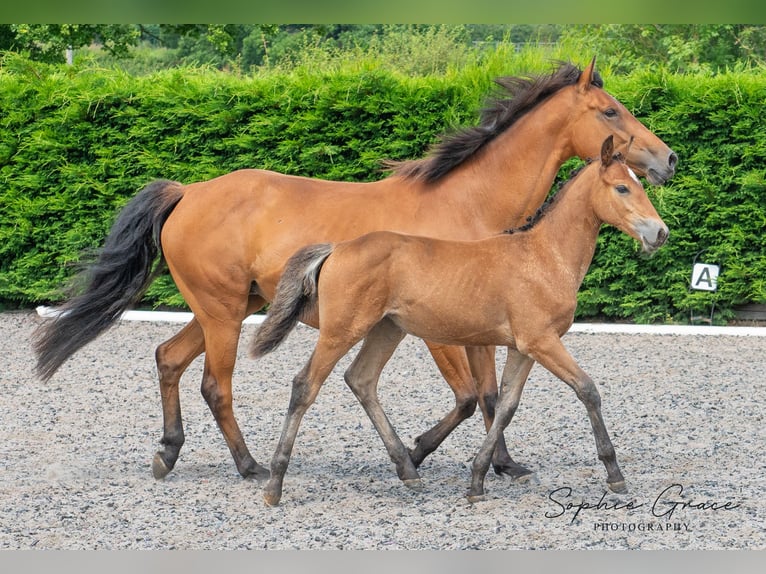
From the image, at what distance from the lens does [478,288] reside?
429cm

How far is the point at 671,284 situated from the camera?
30.5 ft

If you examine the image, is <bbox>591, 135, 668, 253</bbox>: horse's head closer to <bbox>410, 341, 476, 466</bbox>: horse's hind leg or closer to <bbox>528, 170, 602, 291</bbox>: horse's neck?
<bbox>528, 170, 602, 291</bbox>: horse's neck

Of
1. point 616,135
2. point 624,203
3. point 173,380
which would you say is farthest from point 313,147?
point 624,203

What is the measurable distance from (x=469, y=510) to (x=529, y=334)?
859 mm

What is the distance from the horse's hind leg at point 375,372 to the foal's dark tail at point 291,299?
402 millimetres

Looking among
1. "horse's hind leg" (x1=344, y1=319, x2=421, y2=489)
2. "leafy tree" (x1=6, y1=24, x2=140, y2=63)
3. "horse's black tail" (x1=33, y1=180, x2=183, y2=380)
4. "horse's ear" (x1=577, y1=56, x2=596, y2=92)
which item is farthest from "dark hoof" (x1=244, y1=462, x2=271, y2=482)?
"leafy tree" (x1=6, y1=24, x2=140, y2=63)

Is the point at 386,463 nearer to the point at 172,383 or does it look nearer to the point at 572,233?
the point at 172,383

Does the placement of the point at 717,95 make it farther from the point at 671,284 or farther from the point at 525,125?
the point at 525,125

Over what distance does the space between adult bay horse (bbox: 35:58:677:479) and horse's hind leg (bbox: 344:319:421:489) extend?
32 centimetres

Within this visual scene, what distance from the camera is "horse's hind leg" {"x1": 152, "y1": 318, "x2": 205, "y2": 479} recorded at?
5.00 metres

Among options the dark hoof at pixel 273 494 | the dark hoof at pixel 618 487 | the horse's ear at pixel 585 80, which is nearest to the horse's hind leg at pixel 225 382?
the dark hoof at pixel 273 494

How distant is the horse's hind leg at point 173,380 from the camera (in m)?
5.00

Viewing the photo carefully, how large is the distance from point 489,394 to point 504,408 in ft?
1.45

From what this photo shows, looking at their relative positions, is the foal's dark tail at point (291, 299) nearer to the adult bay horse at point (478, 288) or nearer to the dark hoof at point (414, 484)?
the adult bay horse at point (478, 288)
